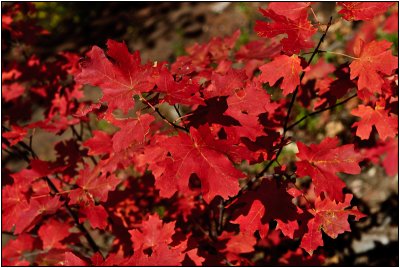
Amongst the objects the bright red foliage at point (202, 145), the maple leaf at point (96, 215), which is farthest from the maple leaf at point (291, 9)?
the maple leaf at point (96, 215)

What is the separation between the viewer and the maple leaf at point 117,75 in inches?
52.3

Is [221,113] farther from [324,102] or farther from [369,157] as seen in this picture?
[369,157]

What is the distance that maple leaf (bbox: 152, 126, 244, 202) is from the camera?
4.34 feet

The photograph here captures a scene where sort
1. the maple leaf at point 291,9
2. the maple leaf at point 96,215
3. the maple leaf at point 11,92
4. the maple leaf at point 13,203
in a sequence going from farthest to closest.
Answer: the maple leaf at point 11,92 < the maple leaf at point 13,203 < the maple leaf at point 96,215 < the maple leaf at point 291,9

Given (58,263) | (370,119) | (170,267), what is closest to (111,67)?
(170,267)

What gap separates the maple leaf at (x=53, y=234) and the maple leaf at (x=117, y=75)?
1.28m

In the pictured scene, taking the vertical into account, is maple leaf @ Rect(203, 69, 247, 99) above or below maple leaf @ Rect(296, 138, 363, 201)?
above

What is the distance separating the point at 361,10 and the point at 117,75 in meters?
0.96

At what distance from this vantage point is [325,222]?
167 centimetres

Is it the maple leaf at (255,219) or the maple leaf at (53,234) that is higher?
the maple leaf at (255,219)

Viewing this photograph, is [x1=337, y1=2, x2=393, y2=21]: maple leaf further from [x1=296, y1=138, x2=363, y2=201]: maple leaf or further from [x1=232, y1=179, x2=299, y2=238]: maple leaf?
[x1=232, y1=179, x2=299, y2=238]: maple leaf

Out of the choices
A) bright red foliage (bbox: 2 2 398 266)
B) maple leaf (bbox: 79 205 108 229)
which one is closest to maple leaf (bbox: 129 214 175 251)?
bright red foliage (bbox: 2 2 398 266)

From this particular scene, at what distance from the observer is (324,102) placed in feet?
6.35

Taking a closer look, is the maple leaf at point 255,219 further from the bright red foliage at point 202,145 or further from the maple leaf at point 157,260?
the maple leaf at point 157,260
